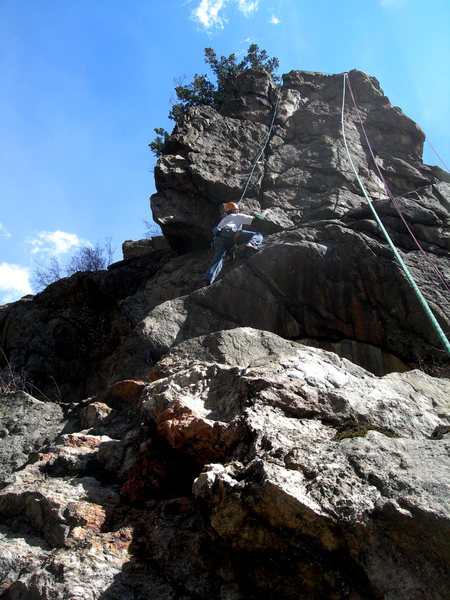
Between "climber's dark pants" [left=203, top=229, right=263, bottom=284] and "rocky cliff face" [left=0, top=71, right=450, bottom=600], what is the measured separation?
1.05ft

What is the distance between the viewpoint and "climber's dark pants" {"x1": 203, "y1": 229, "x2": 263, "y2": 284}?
25.9 feet

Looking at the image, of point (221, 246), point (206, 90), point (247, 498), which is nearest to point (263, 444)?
point (247, 498)

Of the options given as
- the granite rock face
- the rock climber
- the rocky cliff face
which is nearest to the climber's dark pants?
the rock climber

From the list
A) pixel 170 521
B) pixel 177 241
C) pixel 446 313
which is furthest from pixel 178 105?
pixel 170 521

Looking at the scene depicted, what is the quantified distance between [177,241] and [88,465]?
311 inches

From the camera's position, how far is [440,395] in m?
4.10

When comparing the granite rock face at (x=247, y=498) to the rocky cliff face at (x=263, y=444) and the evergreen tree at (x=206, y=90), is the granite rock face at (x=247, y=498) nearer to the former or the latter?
the rocky cliff face at (x=263, y=444)

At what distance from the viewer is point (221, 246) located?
8188 millimetres

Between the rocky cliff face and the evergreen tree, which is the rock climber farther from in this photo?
the evergreen tree

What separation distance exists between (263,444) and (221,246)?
5856mm

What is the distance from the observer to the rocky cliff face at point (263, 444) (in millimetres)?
2141

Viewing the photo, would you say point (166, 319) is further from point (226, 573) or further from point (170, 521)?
point (226, 573)

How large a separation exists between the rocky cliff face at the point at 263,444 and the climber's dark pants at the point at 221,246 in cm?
32

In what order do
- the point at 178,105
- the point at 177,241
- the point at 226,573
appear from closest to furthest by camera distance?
the point at 226,573 → the point at 177,241 → the point at 178,105
